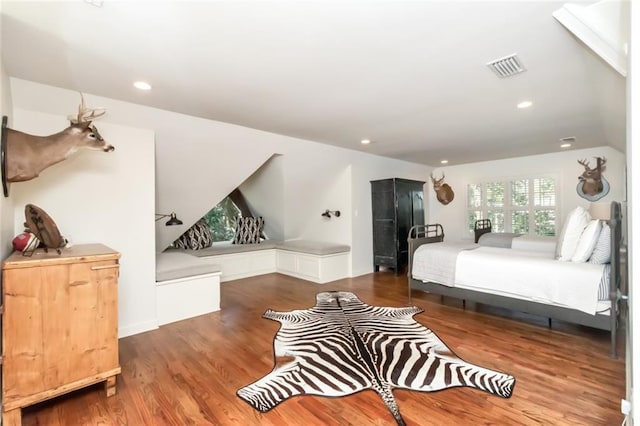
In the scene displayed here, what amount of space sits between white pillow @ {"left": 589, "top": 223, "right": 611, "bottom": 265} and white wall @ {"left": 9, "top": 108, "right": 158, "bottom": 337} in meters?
4.39

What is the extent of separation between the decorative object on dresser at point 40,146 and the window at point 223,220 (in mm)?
4040

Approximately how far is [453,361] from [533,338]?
1.07 meters

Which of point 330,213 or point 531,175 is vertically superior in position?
point 531,175

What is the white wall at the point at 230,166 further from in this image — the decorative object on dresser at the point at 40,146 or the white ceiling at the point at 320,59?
the decorative object on dresser at the point at 40,146

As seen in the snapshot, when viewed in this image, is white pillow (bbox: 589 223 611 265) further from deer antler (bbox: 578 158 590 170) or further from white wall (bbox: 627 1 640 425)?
deer antler (bbox: 578 158 590 170)

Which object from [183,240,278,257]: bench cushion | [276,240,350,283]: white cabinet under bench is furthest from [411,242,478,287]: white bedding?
[183,240,278,257]: bench cushion

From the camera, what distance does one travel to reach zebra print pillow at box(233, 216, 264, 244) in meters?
6.21

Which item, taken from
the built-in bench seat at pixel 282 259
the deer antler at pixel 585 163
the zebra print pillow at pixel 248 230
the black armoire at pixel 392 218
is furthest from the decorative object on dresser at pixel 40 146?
the deer antler at pixel 585 163

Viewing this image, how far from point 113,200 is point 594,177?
7.65 m

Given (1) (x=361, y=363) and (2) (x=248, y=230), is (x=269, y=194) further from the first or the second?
(1) (x=361, y=363)

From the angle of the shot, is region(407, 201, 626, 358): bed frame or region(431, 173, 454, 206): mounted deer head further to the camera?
region(431, 173, 454, 206): mounted deer head

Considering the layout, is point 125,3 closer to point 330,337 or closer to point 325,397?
point 325,397

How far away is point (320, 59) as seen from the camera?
2.23 m

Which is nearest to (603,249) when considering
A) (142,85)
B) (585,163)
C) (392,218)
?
(392,218)
